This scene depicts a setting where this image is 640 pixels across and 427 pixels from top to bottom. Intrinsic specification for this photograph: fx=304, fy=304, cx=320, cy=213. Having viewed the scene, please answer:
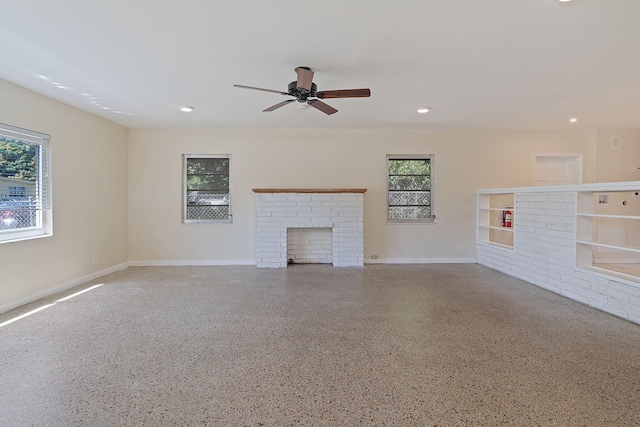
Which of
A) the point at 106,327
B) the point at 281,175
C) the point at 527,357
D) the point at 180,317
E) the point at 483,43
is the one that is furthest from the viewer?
the point at 281,175

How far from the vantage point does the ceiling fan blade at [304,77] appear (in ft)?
9.00

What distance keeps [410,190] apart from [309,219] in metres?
2.00

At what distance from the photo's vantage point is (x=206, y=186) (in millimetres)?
5562

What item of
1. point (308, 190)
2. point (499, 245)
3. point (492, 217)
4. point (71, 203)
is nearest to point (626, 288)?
point (499, 245)

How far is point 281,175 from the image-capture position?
18.2 ft

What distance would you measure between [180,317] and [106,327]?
618 mm

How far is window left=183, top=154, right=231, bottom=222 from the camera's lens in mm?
5551

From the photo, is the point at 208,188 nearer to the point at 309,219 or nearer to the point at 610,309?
the point at 309,219

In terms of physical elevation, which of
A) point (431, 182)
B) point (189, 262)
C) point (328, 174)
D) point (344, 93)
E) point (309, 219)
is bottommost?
point (189, 262)

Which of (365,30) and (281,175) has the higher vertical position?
(365,30)

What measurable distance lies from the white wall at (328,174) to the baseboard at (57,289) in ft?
1.98

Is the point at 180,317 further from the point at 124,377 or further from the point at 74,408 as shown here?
the point at 74,408

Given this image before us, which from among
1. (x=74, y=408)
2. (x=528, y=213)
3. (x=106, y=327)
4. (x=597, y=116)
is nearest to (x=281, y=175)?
(x=106, y=327)

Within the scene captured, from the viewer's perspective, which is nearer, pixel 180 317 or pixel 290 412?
pixel 290 412
